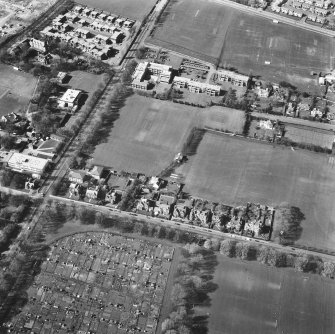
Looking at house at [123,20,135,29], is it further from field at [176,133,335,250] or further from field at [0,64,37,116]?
field at [176,133,335,250]

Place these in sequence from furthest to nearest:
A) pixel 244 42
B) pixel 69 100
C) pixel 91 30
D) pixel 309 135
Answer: pixel 91 30 → pixel 244 42 → pixel 69 100 → pixel 309 135

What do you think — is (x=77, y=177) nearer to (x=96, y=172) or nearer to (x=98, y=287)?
(x=96, y=172)

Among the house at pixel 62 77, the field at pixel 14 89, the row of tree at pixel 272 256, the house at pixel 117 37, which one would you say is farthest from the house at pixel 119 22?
the row of tree at pixel 272 256

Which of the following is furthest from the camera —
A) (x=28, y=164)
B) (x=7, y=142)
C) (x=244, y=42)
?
(x=244, y=42)

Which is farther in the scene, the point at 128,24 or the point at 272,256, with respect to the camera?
the point at 128,24

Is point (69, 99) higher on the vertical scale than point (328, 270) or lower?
higher

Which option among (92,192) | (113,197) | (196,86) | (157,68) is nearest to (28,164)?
(92,192)

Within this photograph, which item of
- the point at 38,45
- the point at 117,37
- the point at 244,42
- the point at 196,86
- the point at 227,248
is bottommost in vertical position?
the point at 227,248
